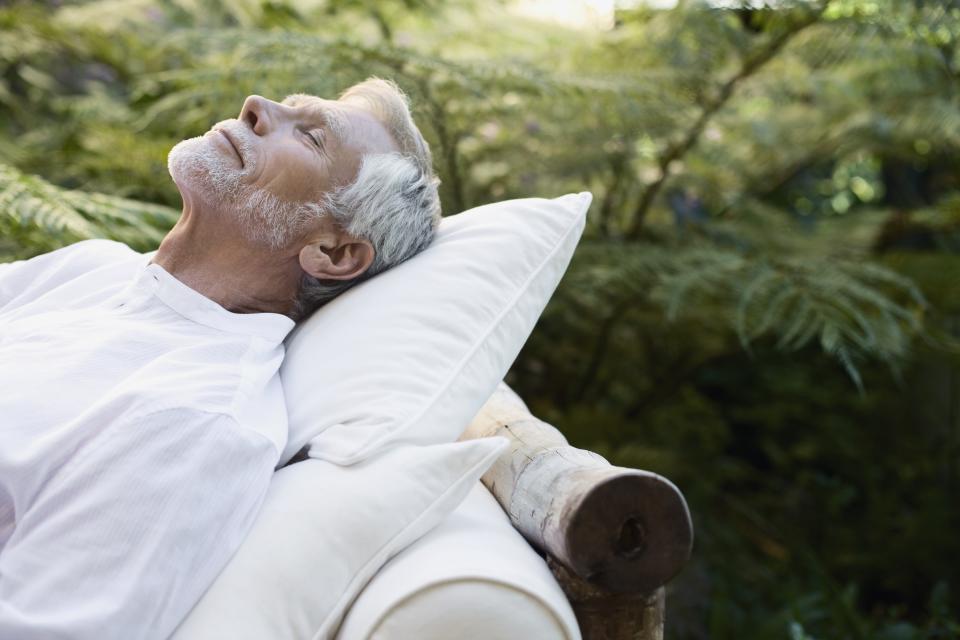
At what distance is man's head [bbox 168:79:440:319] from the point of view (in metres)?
1.50

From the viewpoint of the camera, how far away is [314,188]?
5.00 feet

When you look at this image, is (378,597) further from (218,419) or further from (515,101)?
(515,101)

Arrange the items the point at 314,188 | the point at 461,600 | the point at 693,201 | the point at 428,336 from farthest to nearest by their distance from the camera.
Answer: the point at 693,201
the point at 314,188
the point at 428,336
the point at 461,600

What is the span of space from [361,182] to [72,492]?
70cm

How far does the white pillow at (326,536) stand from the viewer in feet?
3.23

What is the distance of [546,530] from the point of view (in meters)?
1.05

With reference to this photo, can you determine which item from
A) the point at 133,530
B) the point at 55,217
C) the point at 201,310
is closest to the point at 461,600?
the point at 133,530

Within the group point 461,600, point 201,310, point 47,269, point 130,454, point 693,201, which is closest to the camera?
point 461,600

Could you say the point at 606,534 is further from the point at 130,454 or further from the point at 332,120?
the point at 332,120

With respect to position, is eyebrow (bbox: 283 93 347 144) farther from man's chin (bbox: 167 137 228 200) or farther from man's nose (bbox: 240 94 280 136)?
man's chin (bbox: 167 137 228 200)

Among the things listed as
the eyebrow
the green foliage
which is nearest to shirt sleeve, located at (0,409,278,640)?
the eyebrow

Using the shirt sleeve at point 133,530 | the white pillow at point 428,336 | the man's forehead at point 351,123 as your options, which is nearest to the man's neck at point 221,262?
the white pillow at point 428,336

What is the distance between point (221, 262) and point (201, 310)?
0.13 m

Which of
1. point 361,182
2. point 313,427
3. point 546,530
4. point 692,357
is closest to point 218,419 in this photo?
point 313,427
